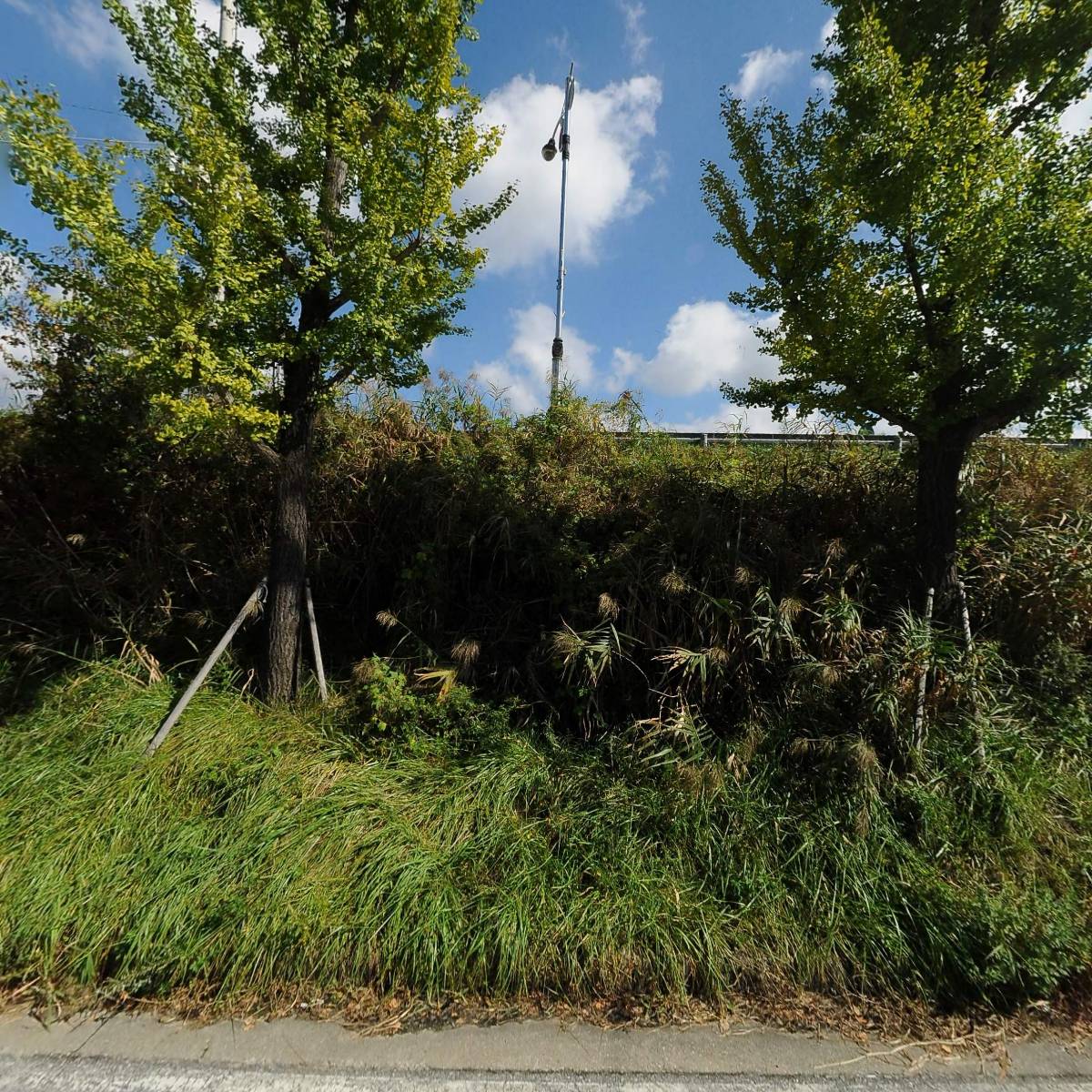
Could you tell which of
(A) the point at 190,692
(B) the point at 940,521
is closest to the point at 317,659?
(A) the point at 190,692

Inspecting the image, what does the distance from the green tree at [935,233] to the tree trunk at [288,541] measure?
3.53 metres

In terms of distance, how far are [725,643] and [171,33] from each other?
5.48 metres

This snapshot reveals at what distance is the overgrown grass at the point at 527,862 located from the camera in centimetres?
281

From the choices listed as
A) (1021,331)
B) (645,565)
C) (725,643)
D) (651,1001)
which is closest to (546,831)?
(651,1001)

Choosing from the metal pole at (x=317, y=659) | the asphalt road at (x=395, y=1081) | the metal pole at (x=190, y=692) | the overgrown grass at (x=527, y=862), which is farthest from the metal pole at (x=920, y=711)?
the metal pole at (x=190, y=692)

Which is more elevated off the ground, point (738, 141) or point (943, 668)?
point (738, 141)

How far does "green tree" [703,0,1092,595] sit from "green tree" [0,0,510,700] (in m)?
2.25

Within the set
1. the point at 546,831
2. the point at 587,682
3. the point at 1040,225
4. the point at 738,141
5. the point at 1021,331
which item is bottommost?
the point at 546,831

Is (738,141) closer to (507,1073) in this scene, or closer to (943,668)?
(943,668)

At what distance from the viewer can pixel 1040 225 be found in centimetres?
342

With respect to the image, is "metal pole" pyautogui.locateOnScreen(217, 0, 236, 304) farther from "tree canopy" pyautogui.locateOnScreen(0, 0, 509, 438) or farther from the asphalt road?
the asphalt road

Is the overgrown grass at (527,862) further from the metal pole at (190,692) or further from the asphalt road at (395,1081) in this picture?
the asphalt road at (395,1081)

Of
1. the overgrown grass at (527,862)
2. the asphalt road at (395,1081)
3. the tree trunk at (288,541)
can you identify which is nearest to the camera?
the asphalt road at (395,1081)

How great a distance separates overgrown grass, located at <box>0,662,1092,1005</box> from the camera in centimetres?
281
